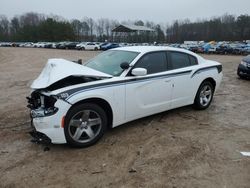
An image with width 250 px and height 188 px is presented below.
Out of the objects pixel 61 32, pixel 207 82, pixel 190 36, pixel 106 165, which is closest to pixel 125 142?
pixel 106 165

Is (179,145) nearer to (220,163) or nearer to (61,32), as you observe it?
(220,163)

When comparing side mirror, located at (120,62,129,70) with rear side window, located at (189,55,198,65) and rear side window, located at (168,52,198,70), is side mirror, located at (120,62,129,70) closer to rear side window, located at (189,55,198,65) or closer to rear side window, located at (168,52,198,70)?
rear side window, located at (168,52,198,70)

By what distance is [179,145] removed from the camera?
4281 millimetres

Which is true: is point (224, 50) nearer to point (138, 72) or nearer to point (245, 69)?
point (245, 69)

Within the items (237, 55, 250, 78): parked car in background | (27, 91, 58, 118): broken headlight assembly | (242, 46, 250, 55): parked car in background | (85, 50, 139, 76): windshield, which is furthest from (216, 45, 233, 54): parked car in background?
(27, 91, 58, 118): broken headlight assembly

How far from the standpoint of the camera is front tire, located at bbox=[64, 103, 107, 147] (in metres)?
3.92

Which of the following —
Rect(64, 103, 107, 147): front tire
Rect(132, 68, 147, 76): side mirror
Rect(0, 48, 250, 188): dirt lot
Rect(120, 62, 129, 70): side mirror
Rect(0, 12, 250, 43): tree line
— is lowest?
Rect(0, 48, 250, 188): dirt lot

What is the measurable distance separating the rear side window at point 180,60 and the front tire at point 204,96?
2.04ft

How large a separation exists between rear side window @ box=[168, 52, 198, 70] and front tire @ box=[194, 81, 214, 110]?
0.62m

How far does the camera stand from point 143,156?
12.8 ft

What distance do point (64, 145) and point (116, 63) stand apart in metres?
1.80

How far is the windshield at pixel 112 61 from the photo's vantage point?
4.70 metres

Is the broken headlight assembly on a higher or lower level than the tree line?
lower

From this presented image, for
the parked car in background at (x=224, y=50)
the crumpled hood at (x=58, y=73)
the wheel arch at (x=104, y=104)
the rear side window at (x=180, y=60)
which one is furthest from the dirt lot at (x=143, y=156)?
the parked car in background at (x=224, y=50)
